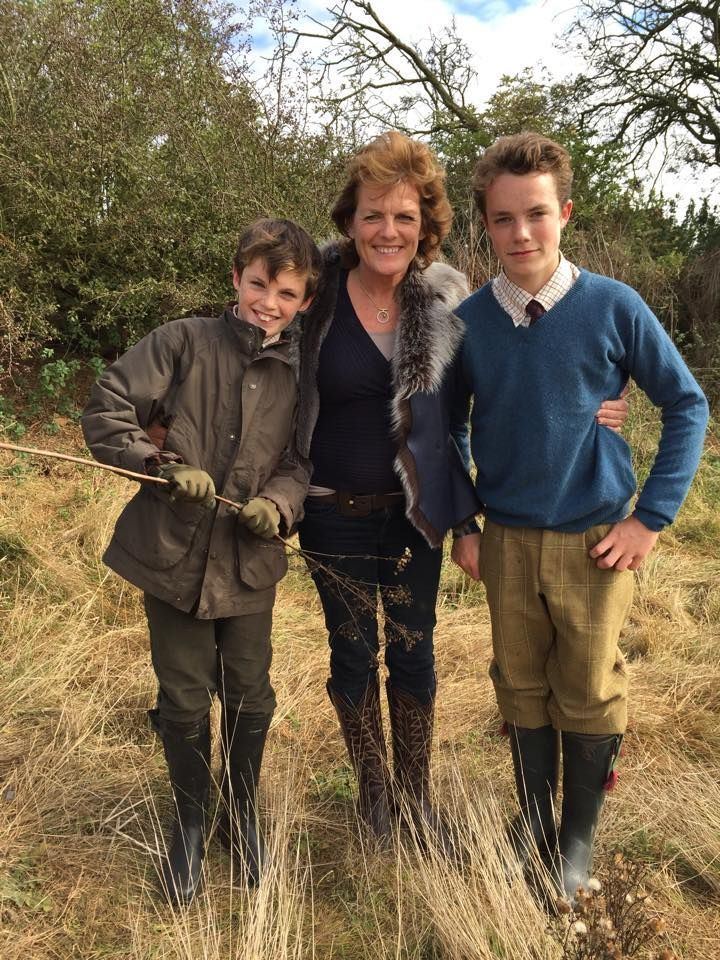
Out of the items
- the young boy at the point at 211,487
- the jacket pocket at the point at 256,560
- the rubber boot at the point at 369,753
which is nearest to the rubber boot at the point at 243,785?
the young boy at the point at 211,487

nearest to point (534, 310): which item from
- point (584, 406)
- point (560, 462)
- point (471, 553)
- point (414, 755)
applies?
point (584, 406)

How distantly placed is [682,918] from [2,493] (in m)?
4.63

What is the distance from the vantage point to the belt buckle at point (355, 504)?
2.22 meters

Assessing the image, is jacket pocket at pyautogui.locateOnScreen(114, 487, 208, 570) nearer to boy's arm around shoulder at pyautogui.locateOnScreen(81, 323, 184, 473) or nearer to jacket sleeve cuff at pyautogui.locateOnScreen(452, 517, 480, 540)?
boy's arm around shoulder at pyautogui.locateOnScreen(81, 323, 184, 473)

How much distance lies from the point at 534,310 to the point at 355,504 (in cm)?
76

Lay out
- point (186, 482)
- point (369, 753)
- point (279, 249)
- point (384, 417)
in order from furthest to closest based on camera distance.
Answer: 1. point (369, 753)
2. point (384, 417)
3. point (279, 249)
4. point (186, 482)

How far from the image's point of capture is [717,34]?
10.1 m

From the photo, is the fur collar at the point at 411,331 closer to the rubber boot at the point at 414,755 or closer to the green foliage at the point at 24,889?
the rubber boot at the point at 414,755

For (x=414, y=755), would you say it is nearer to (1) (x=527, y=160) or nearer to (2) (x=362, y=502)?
(2) (x=362, y=502)

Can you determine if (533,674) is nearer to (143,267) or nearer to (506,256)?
(506,256)

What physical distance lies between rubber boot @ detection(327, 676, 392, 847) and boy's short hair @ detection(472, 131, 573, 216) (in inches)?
62.5

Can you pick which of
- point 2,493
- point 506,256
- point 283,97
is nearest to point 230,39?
point 283,97

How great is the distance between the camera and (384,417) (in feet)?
7.18

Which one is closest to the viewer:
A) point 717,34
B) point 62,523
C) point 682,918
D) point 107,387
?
point 107,387
